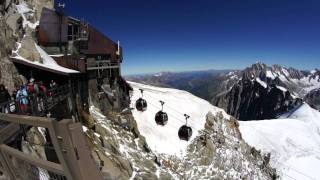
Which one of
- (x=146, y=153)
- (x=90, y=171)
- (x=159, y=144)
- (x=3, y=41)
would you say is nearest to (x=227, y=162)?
(x=159, y=144)

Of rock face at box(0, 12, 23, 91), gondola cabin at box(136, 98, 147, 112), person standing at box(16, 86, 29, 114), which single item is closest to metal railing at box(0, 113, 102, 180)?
person standing at box(16, 86, 29, 114)

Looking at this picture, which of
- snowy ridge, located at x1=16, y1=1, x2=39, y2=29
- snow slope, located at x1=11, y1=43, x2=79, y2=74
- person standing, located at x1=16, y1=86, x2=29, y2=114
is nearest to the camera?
person standing, located at x1=16, y1=86, x2=29, y2=114

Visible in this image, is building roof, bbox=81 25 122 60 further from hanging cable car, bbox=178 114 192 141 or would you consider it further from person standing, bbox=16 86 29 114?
person standing, bbox=16 86 29 114

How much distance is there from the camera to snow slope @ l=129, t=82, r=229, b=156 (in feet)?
125

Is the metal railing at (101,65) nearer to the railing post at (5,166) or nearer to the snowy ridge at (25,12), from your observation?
the snowy ridge at (25,12)

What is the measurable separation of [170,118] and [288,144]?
30.7 meters

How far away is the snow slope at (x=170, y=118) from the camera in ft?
125

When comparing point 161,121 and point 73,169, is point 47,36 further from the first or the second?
point 73,169

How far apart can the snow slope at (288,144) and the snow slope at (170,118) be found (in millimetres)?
11474

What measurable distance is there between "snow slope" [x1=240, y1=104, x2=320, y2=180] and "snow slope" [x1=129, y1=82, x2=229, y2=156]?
452 inches

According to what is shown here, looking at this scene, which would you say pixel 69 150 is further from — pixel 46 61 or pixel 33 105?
pixel 46 61

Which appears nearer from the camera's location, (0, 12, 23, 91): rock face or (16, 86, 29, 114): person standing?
(16, 86, 29, 114): person standing

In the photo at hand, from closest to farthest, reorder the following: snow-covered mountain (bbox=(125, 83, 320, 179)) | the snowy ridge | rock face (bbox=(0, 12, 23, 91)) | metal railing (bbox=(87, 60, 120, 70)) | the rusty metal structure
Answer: rock face (bbox=(0, 12, 23, 91)) → the snowy ridge → the rusty metal structure → metal railing (bbox=(87, 60, 120, 70)) → snow-covered mountain (bbox=(125, 83, 320, 179))

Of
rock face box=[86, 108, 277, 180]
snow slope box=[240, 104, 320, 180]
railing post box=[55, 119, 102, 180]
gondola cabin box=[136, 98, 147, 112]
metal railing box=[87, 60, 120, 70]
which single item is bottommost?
snow slope box=[240, 104, 320, 180]
